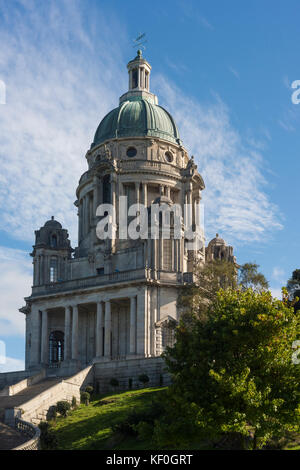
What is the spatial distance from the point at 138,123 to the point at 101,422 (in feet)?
149

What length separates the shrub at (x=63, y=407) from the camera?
49.6 meters

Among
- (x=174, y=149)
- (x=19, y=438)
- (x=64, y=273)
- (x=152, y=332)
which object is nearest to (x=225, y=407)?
(x=19, y=438)

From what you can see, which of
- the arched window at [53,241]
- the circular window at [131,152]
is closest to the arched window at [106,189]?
the circular window at [131,152]

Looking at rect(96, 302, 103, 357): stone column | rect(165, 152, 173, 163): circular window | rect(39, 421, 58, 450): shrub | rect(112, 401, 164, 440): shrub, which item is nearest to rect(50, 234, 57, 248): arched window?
rect(96, 302, 103, 357): stone column

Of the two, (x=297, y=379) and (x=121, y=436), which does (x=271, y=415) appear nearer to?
(x=297, y=379)

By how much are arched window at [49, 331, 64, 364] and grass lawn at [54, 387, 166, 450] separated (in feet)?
67.3

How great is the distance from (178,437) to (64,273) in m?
45.4

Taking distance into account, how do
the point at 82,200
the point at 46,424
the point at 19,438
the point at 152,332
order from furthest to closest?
the point at 82,200 → the point at 152,332 → the point at 46,424 → the point at 19,438

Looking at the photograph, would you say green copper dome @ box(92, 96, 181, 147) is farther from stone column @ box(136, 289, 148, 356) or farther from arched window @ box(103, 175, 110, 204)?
stone column @ box(136, 289, 148, 356)

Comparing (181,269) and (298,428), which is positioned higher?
(181,269)

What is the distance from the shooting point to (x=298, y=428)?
1315 inches

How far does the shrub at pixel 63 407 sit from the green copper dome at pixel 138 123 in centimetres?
3929

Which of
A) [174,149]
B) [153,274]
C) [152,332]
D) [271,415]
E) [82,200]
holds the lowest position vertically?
[271,415]

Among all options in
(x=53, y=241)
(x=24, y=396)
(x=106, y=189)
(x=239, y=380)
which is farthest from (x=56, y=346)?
(x=239, y=380)
